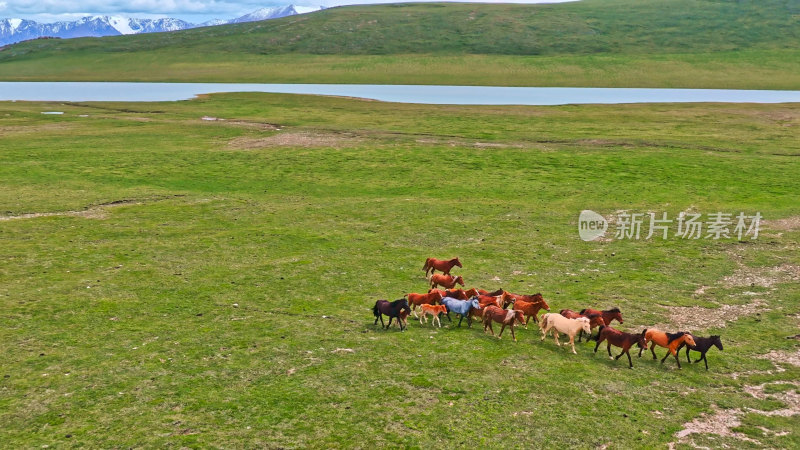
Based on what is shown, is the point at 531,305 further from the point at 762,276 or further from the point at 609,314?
the point at 762,276

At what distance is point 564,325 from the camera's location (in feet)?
57.5

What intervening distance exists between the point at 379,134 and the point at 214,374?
56344 millimetres

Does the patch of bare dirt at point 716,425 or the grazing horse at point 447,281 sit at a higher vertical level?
the grazing horse at point 447,281

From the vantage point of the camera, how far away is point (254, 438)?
41.3ft

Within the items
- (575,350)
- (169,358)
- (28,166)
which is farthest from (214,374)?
(28,166)

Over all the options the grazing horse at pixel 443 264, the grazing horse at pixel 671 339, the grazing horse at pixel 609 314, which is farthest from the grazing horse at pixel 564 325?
the grazing horse at pixel 443 264

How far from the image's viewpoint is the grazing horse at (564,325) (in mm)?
17250

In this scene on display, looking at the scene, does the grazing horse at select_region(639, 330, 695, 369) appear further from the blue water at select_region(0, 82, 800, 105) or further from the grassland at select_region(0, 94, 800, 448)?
the blue water at select_region(0, 82, 800, 105)

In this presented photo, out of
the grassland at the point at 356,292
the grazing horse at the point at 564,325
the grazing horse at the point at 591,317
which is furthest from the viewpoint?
the grazing horse at the point at 591,317

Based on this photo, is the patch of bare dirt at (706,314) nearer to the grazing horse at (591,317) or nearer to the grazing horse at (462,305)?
the grazing horse at (591,317)
